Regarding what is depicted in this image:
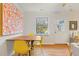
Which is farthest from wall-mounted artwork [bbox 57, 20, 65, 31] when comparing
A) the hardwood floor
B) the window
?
the hardwood floor

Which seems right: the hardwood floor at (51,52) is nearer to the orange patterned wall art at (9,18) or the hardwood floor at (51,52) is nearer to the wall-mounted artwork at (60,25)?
the orange patterned wall art at (9,18)

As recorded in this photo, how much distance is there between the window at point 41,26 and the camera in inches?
377

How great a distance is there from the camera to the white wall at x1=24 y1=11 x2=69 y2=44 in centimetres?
944

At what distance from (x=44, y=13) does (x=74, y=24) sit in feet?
6.64

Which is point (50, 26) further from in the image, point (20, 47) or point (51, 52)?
point (20, 47)

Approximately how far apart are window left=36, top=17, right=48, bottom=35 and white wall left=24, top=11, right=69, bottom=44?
21cm

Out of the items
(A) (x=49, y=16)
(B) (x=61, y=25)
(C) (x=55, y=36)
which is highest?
(A) (x=49, y=16)

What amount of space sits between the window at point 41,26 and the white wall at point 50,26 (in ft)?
0.70

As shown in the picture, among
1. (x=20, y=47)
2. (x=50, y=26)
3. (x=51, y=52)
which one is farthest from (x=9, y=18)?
(x=50, y=26)

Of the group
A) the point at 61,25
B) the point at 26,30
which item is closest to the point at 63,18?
the point at 61,25

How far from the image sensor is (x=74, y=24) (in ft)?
30.9

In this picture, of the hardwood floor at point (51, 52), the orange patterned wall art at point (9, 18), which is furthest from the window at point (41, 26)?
the orange patterned wall art at point (9, 18)

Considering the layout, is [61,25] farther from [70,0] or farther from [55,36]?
[70,0]

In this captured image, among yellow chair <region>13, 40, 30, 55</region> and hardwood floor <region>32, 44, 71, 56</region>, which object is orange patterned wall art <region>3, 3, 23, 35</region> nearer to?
yellow chair <region>13, 40, 30, 55</region>
